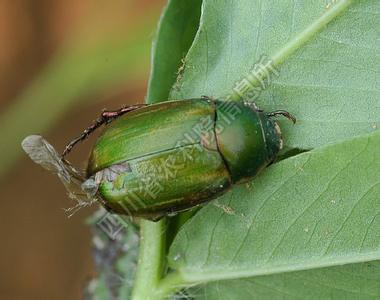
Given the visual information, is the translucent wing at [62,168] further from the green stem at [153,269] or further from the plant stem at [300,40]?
the plant stem at [300,40]

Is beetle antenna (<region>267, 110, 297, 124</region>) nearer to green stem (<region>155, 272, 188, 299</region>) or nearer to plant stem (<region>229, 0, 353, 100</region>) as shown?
plant stem (<region>229, 0, 353, 100</region>)

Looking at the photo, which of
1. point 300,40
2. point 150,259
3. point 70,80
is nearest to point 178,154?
point 150,259

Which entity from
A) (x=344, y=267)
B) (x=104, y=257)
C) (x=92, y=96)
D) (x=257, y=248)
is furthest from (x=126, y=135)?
(x=92, y=96)

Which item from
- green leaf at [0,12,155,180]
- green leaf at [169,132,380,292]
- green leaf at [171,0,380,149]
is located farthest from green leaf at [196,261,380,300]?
green leaf at [0,12,155,180]

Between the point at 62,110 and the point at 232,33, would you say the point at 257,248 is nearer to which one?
the point at 232,33

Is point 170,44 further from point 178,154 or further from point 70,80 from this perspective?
point 70,80

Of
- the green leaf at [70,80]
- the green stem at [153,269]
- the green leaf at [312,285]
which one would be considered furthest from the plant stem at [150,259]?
the green leaf at [70,80]
